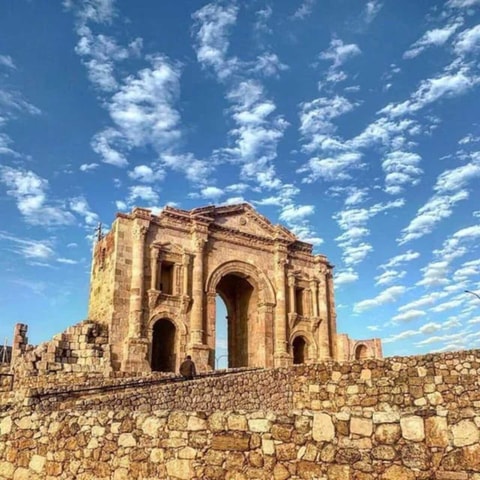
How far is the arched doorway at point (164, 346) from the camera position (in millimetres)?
23297

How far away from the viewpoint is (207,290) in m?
24.3

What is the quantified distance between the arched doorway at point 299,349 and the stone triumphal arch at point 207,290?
0.06 m

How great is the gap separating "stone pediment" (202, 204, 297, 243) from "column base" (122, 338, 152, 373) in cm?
723

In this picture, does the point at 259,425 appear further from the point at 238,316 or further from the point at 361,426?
Result: the point at 238,316

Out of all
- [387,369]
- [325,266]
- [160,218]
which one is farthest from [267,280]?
[387,369]

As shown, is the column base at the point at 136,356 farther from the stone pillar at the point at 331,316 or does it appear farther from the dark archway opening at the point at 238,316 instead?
the stone pillar at the point at 331,316

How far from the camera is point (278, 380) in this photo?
12.6 m

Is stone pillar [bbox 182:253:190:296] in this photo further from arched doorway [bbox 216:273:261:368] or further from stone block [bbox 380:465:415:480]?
stone block [bbox 380:465:415:480]

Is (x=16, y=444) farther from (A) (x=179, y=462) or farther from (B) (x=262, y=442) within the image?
(B) (x=262, y=442)

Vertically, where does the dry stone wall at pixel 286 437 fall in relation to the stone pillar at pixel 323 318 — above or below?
below

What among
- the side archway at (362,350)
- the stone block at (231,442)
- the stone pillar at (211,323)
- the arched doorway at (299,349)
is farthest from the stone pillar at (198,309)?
the stone block at (231,442)

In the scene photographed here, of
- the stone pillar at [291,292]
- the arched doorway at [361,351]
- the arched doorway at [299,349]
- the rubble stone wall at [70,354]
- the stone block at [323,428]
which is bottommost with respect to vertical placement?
the stone block at [323,428]

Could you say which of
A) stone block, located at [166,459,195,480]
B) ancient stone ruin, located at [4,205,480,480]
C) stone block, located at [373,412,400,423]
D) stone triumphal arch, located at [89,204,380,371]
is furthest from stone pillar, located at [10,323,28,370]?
stone block, located at [373,412,400,423]

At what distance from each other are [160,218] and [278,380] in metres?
13.1
